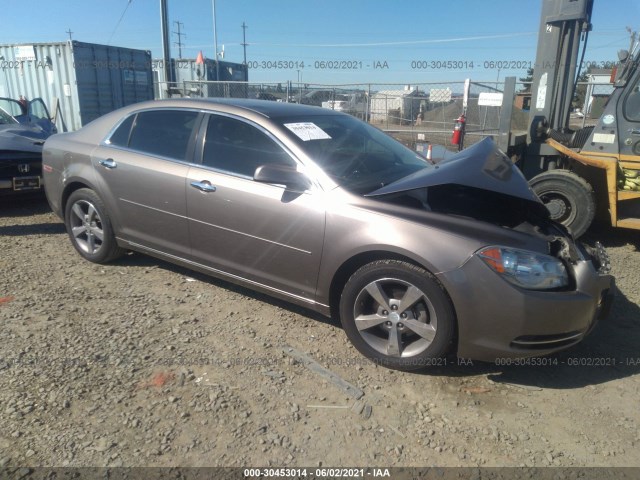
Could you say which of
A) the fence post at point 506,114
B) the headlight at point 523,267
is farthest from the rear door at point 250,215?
the fence post at point 506,114

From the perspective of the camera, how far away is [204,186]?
11.8ft

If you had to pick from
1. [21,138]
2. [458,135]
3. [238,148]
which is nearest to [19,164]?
[21,138]


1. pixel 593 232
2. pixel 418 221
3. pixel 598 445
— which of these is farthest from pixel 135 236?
pixel 593 232

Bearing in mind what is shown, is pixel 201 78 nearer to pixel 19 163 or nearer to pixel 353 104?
pixel 353 104

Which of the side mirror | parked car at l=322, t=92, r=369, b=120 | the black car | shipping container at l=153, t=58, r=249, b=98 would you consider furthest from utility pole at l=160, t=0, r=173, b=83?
the side mirror

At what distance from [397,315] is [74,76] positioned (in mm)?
13017

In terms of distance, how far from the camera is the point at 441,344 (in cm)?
281

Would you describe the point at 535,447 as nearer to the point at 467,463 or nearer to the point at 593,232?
the point at 467,463

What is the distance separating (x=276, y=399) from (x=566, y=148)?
499 centimetres

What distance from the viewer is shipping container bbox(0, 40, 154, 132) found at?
42.2ft

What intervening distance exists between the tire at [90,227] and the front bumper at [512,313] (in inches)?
124

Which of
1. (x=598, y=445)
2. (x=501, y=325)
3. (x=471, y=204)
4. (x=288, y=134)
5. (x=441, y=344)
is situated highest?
(x=288, y=134)

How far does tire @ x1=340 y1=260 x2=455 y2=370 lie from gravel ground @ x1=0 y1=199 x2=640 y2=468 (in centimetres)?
16

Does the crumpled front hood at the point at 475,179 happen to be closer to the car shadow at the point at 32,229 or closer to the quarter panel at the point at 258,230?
the quarter panel at the point at 258,230
